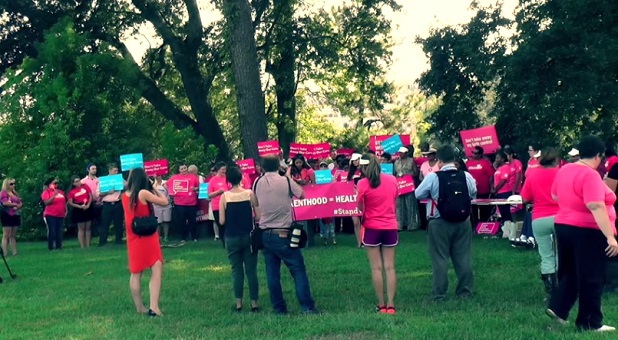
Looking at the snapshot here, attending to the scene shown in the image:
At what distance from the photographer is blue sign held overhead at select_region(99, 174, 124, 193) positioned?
72.8 ft

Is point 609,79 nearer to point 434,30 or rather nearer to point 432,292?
point 434,30

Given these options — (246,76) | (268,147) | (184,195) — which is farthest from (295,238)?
(246,76)

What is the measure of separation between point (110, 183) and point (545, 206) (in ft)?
43.7

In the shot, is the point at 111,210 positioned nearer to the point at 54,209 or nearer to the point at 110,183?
the point at 110,183

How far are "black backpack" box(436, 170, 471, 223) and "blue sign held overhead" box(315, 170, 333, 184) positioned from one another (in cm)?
747

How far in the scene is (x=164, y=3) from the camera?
3412cm

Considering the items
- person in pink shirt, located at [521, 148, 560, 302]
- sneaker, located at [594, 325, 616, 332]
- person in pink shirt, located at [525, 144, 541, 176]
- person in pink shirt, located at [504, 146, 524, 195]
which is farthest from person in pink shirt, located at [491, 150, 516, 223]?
sneaker, located at [594, 325, 616, 332]

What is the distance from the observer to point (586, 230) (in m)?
9.16

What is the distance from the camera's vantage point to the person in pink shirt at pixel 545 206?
1110 centimetres

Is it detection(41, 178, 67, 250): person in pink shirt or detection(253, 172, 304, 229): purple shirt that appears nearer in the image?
detection(253, 172, 304, 229): purple shirt

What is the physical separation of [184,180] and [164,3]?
13105 mm

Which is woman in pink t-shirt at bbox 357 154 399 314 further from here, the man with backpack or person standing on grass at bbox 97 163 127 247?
person standing on grass at bbox 97 163 127 247

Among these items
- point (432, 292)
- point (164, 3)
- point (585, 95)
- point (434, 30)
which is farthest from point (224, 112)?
point (432, 292)

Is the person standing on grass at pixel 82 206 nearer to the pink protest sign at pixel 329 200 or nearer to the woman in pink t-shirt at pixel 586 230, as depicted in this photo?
the pink protest sign at pixel 329 200
